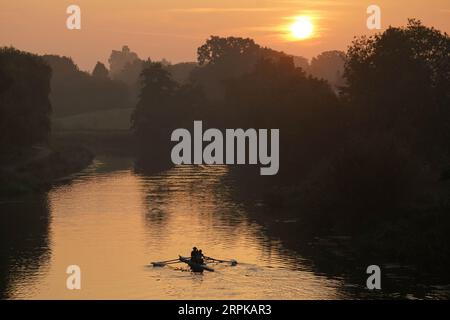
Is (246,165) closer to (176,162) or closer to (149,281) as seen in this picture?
(176,162)

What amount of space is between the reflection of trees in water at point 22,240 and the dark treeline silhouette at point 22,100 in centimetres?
2411

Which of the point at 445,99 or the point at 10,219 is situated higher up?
the point at 445,99

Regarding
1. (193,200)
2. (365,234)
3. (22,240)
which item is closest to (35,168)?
(193,200)

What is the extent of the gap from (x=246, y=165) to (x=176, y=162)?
21424 mm

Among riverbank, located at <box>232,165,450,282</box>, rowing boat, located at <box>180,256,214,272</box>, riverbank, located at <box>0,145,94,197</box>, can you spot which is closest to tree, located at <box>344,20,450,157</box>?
riverbank, located at <box>232,165,450,282</box>

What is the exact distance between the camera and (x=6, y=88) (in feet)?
416

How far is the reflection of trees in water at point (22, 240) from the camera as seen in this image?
2707 inches

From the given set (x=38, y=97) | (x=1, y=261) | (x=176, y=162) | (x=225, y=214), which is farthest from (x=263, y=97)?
(x=1, y=261)

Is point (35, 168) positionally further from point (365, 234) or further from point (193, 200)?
point (365, 234)

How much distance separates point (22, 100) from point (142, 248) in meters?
73.3

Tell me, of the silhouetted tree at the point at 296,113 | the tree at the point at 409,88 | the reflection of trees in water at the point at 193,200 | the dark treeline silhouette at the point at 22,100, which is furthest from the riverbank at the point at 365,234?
the dark treeline silhouette at the point at 22,100

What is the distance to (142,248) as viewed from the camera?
260 feet

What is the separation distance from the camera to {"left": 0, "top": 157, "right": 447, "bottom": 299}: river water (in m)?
64.1

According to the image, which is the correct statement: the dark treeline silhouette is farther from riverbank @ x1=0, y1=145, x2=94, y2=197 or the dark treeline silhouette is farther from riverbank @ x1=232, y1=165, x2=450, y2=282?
riverbank @ x1=232, y1=165, x2=450, y2=282
